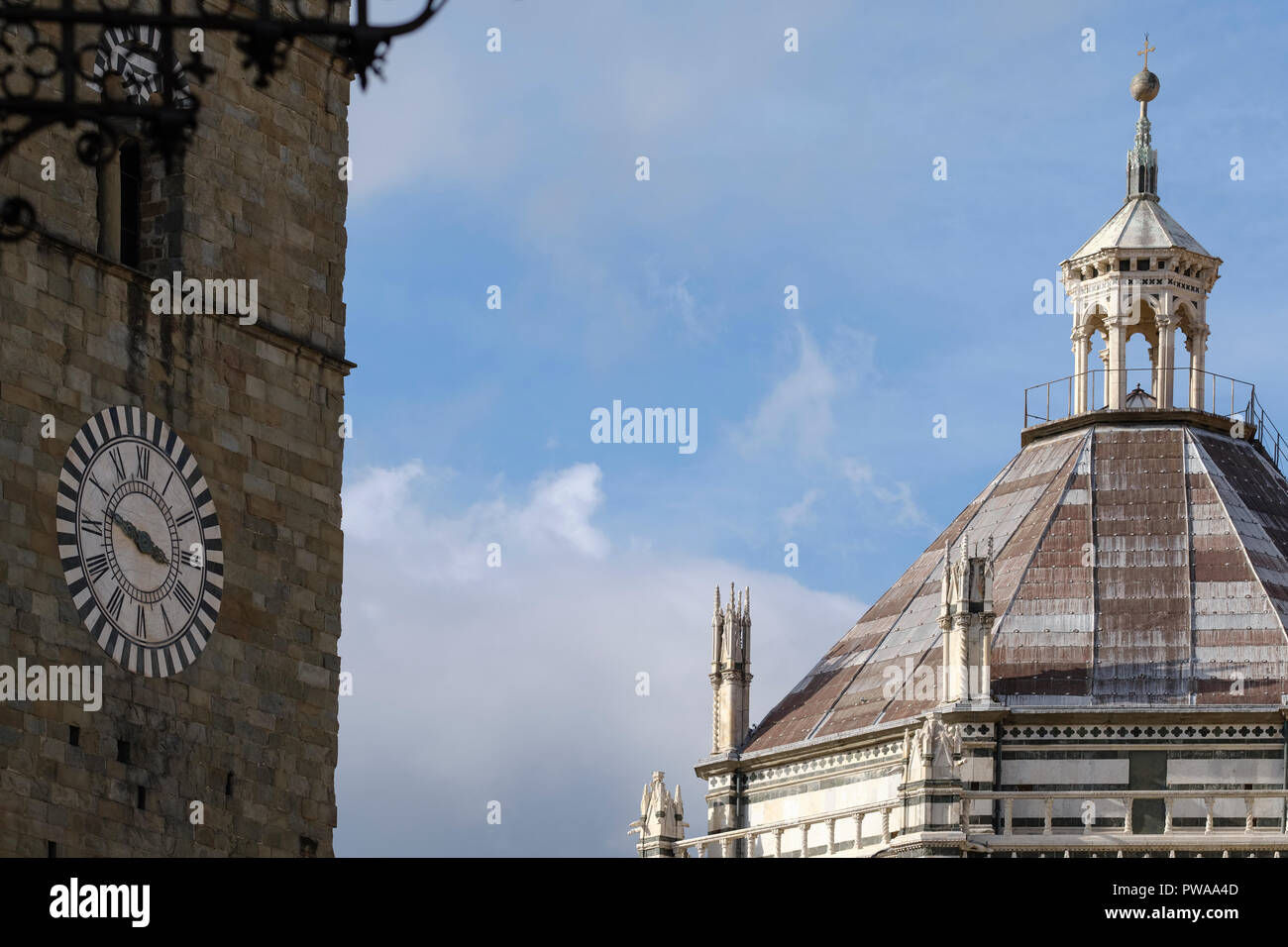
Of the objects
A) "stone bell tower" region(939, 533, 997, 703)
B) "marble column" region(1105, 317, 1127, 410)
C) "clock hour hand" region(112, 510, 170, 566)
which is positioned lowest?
"clock hour hand" region(112, 510, 170, 566)

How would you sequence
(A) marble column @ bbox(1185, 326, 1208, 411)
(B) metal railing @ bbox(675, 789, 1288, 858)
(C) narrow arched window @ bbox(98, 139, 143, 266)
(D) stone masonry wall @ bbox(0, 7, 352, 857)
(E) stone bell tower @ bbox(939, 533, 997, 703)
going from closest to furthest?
(D) stone masonry wall @ bbox(0, 7, 352, 857), (C) narrow arched window @ bbox(98, 139, 143, 266), (B) metal railing @ bbox(675, 789, 1288, 858), (E) stone bell tower @ bbox(939, 533, 997, 703), (A) marble column @ bbox(1185, 326, 1208, 411)

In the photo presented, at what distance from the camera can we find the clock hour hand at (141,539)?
4362 cm

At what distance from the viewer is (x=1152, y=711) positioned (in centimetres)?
7688

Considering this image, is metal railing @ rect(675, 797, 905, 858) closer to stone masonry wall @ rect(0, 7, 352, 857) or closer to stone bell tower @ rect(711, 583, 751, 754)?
stone bell tower @ rect(711, 583, 751, 754)

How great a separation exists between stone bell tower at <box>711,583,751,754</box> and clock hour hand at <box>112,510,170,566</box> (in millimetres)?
38446

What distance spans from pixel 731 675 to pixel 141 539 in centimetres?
3905

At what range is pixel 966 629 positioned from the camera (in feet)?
254

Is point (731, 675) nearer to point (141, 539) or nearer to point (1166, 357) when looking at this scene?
point (1166, 357)

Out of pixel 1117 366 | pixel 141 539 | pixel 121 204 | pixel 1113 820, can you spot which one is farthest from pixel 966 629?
pixel 141 539

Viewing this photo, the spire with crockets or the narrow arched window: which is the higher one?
the spire with crockets

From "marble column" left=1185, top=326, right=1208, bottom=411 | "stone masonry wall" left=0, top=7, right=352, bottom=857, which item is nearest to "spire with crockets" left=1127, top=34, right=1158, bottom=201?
"marble column" left=1185, top=326, right=1208, bottom=411

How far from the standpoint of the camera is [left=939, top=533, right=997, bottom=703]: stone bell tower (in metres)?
77.2
